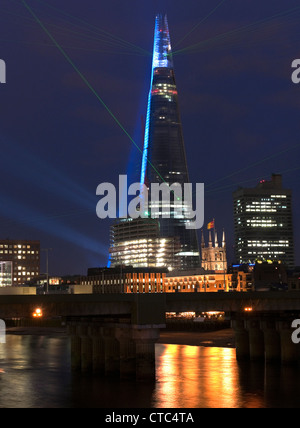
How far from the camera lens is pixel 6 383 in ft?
262

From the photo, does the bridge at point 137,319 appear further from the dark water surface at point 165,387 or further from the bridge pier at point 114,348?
the dark water surface at point 165,387

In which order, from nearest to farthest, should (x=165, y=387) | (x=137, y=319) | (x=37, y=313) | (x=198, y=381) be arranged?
1. (x=165, y=387)
2. (x=37, y=313)
3. (x=137, y=319)
4. (x=198, y=381)

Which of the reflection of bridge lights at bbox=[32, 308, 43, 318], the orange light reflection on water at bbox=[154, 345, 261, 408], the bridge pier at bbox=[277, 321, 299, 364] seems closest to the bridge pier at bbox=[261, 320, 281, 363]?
the bridge pier at bbox=[277, 321, 299, 364]

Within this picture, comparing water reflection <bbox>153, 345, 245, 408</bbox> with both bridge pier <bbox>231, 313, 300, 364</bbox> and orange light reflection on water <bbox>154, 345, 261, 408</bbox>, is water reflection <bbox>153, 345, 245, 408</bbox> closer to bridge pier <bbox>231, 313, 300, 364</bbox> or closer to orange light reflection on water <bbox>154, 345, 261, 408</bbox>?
orange light reflection on water <bbox>154, 345, 261, 408</bbox>

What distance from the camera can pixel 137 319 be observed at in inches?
2940

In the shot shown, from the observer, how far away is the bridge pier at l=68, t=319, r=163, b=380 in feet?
245

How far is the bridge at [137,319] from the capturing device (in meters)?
74.7

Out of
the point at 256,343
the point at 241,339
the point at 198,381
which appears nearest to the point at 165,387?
the point at 198,381

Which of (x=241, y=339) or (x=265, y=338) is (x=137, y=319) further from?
(x=241, y=339)

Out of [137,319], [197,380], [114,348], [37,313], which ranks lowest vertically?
[197,380]

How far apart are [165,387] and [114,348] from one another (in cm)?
1059

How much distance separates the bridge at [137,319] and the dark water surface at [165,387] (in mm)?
2550
